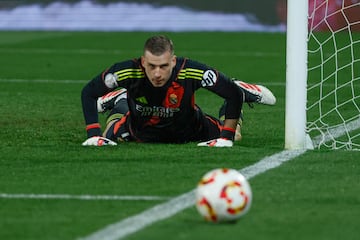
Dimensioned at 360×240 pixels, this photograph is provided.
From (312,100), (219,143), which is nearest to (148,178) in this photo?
(219,143)

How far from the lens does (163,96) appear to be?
8664 millimetres

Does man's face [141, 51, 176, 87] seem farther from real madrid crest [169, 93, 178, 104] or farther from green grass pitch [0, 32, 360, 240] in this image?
green grass pitch [0, 32, 360, 240]

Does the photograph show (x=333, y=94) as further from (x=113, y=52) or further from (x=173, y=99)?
(x=113, y=52)

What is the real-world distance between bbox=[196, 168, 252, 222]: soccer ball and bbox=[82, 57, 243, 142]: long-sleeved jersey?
9.33 feet

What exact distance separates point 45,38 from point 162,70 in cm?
1553

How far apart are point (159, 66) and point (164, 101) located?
0.57 meters

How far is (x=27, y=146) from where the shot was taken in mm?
8828

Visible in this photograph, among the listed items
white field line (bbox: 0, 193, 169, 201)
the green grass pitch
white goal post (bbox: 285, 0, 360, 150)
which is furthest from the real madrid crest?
white field line (bbox: 0, 193, 169, 201)

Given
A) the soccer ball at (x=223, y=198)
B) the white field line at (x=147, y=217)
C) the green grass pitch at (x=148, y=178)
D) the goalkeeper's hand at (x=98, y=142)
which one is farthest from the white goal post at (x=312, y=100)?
the soccer ball at (x=223, y=198)

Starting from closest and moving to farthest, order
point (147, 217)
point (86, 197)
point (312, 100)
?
1. point (147, 217)
2. point (86, 197)
3. point (312, 100)

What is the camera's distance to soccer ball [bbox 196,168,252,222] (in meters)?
5.71

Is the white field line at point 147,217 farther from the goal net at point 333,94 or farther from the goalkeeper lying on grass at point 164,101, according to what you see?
the goal net at point 333,94

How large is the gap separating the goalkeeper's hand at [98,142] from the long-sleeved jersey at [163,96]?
70mm

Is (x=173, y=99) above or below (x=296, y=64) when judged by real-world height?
below
